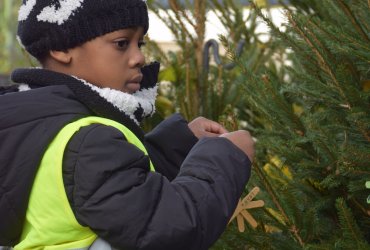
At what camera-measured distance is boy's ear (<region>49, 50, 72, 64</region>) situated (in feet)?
6.66

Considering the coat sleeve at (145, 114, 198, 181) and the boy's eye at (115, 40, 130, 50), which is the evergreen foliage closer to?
the coat sleeve at (145, 114, 198, 181)

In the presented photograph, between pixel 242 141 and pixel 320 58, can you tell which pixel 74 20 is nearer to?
pixel 242 141

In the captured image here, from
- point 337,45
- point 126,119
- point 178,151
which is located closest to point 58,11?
point 126,119

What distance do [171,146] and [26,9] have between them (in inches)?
21.9

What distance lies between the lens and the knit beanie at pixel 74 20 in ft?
6.54

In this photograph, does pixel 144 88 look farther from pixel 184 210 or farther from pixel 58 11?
pixel 184 210

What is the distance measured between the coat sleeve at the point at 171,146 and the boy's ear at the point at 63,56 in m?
0.37

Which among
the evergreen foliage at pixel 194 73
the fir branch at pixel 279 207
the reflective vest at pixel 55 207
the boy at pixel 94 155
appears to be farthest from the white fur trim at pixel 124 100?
the evergreen foliage at pixel 194 73

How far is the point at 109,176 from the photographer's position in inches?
69.0

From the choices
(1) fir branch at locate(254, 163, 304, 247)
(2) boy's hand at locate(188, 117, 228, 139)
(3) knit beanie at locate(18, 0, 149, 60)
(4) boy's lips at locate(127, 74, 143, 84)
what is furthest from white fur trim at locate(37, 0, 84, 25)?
(1) fir branch at locate(254, 163, 304, 247)

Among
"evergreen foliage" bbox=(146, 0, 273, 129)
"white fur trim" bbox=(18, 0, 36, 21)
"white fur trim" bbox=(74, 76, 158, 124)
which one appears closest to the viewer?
"white fur trim" bbox=(74, 76, 158, 124)

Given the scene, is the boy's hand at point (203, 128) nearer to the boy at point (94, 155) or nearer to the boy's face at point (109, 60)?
the boy at point (94, 155)

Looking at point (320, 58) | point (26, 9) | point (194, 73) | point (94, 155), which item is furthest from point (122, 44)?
point (194, 73)

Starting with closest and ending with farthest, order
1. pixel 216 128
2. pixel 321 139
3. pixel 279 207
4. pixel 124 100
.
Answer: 1. pixel 124 100
2. pixel 216 128
3. pixel 321 139
4. pixel 279 207
